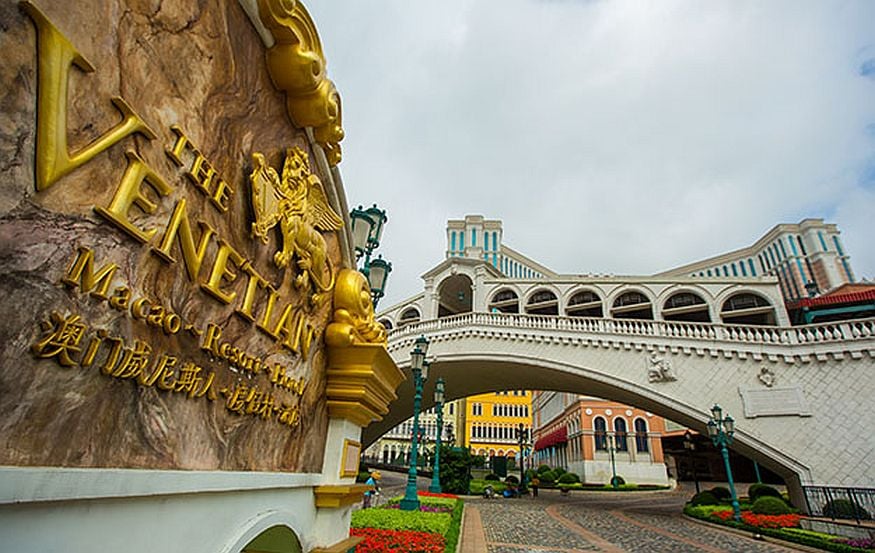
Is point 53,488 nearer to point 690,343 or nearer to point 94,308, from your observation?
point 94,308

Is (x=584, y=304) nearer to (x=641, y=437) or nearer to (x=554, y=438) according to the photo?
(x=641, y=437)

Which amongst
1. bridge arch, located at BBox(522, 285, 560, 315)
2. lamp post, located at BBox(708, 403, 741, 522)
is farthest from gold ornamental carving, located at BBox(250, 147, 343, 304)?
bridge arch, located at BBox(522, 285, 560, 315)

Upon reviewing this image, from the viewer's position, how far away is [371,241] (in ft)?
21.4

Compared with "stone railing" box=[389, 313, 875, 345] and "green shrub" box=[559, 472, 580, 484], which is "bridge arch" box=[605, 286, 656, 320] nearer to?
"stone railing" box=[389, 313, 875, 345]

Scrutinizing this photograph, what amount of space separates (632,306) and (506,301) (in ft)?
25.9

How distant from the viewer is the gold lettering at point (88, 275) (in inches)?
43.9

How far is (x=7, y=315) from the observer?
37.9 inches

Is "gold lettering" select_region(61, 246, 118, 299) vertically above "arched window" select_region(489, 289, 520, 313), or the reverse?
"arched window" select_region(489, 289, 520, 313)

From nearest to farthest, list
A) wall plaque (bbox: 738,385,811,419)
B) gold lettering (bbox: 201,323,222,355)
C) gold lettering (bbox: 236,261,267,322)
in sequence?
gold lettering (bbox: 201,323,222,355) < gold lettering (bbox: 236,261,267,322) < wall plaque (bbox: 738,385,811,419)

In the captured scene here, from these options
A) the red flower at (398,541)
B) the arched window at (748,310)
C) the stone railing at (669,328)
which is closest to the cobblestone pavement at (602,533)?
the red flower at (398,541)

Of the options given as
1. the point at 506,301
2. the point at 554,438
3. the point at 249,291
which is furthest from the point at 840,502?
the point at 554,438

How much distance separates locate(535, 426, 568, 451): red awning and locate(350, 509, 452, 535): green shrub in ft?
118

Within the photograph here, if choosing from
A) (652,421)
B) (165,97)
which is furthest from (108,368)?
(652,421)

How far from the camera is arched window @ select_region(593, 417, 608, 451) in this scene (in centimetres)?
3581
